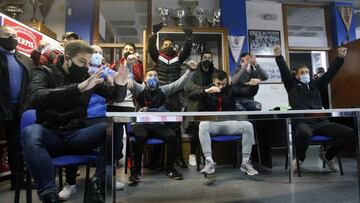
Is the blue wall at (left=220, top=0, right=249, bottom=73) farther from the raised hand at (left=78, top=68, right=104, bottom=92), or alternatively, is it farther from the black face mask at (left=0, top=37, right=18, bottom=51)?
the raised hand at (left=78, top=68, right=104, bottom=92)

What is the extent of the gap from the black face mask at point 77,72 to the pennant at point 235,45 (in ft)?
10.3

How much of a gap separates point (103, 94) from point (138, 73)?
1319 millimetres

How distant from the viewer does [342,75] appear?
14.4 ft

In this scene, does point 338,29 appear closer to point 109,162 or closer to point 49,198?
point 109,162

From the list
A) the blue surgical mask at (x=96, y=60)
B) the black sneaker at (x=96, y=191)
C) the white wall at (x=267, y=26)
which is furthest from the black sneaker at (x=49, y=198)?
the white wall at (x=267, y=26)

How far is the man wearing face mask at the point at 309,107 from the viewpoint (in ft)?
7.98

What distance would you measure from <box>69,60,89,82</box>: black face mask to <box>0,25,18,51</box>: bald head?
1157mm

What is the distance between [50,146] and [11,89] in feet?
4.27

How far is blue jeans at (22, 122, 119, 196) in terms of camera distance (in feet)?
4.32

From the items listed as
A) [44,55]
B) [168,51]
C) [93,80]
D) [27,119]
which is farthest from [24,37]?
[93,80]

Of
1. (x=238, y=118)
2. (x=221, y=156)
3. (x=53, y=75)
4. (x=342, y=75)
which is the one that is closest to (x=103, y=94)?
(x=53, y=75)

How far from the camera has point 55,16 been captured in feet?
14.0

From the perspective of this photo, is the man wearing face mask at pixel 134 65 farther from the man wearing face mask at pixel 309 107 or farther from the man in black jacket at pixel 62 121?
the man wearing face mask at pixel 309 107

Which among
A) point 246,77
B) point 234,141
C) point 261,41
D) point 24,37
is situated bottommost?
point 234,141
